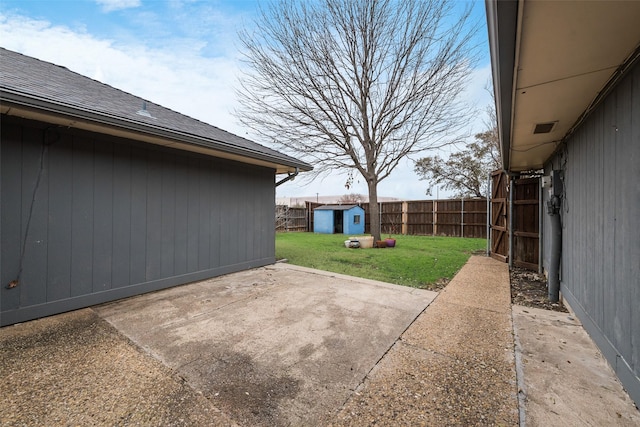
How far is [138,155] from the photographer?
3.92 meters

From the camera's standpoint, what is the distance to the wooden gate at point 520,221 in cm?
574

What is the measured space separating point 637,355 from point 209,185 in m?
5.38

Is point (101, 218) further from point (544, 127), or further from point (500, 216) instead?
point (500, 216)

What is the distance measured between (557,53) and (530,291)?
3.95 metres

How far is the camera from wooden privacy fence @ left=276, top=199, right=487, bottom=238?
1215cm

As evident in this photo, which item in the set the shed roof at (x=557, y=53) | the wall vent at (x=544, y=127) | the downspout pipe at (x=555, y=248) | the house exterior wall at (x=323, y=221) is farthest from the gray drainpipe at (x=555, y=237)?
the house exterior wall at (x=323, y=221)

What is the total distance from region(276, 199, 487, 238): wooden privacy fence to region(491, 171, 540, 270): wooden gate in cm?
551

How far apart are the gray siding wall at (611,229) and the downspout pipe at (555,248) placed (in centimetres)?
56

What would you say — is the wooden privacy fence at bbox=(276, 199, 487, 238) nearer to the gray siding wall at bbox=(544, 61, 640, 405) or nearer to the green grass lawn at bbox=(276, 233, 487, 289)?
the green grass lawn at bbox=(276, 233, 487, 289)

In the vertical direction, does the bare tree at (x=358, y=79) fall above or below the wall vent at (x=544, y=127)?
above

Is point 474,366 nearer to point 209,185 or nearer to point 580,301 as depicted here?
point 580,301

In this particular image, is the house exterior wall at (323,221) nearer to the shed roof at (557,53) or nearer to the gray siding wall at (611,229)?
the gray siding wall at (611,229)

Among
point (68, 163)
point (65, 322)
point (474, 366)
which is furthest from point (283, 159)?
point (474, 366)

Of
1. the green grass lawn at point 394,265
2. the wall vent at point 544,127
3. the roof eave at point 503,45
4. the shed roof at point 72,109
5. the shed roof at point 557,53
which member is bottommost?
the green grass lawn at point 394,265
